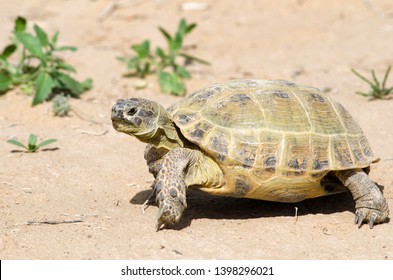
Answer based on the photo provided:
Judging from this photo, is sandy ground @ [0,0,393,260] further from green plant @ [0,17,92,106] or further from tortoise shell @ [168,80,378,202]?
tortoise shell @ [168,80,378,202]

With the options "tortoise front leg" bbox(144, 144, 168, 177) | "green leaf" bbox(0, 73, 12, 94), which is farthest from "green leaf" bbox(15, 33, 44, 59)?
"tortoise front leg" bbox(144, 144, 168, 177)

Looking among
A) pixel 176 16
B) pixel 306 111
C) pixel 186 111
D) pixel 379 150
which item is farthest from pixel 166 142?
pixel 176 16

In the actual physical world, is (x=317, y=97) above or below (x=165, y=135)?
above

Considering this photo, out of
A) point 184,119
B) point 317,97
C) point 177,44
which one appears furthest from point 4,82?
point 317,97

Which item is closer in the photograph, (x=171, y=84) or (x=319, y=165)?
(x=319, y=165)

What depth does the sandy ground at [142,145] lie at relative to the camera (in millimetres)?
5132

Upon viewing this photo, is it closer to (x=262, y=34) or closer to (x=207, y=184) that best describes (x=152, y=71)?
(x=262, y=34)

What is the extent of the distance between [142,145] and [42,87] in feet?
6.10

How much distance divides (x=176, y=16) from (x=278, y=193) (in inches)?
333

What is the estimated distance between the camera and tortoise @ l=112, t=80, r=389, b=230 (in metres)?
5.46

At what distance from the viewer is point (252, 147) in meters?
5.47

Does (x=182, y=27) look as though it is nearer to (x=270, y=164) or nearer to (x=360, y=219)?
(x=270, y=164)

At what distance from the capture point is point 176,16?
A: 1340cm

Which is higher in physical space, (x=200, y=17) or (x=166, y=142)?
(x=166, y=142)
